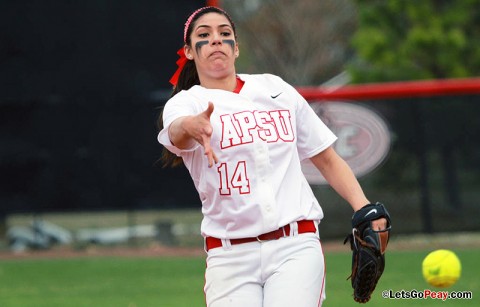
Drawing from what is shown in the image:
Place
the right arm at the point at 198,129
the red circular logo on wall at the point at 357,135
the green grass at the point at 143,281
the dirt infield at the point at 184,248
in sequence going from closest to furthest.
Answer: the right arm at the point at 198,129
the green grass at the point at 143,281
the red circular logo on wall at the point at 357,135
the dirt infield at the point at 184,248

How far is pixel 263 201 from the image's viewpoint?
4.09 m

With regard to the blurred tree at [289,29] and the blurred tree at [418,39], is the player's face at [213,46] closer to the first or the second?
the blurred tree at [418,39]

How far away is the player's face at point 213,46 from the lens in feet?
14.1

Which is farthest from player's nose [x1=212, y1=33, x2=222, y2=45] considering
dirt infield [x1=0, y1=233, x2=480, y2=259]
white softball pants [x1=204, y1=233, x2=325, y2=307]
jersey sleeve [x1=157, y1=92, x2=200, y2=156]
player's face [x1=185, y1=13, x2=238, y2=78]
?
dirt infield [x1=0, y1=233, x2=480, y2=259]

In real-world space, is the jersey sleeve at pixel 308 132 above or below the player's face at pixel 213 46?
below

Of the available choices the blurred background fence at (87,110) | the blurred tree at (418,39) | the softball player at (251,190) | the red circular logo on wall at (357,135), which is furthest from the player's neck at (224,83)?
the blurred tree at (418,39)

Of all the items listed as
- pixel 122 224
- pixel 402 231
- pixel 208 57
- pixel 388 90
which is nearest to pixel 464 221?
pixel 402 231

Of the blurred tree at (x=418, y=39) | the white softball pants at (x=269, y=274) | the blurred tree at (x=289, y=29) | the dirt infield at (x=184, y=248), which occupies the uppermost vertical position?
the blurred tree at (x=289, y=29)

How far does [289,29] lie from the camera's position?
2647 cm

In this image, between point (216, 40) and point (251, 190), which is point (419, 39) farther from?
point (251, 190)

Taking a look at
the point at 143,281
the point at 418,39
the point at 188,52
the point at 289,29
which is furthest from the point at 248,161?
the point at 289,29

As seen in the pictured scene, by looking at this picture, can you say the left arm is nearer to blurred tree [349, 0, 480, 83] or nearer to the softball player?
the softball player

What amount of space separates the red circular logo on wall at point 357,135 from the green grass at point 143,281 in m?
1.12

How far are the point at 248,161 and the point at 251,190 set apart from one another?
0.37ft
